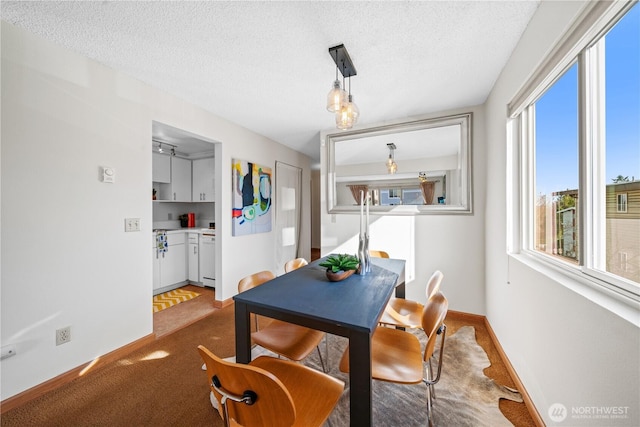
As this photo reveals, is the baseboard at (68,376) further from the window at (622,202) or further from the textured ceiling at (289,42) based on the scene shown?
the window at (622,202)

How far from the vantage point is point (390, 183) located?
3076 mm

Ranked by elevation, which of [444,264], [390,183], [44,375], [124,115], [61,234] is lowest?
[44,375]

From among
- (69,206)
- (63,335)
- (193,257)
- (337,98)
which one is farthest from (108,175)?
(193,257)

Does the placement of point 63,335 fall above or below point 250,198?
below

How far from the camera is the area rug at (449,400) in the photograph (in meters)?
1.37

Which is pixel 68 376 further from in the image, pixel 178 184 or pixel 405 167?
pixel 405 167

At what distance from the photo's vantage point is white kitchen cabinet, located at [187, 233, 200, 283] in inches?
149

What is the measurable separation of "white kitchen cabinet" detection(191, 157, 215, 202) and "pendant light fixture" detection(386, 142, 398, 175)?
307 cm

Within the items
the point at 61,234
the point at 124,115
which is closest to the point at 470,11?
the point at 124,115

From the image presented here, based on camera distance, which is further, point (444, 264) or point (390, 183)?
point (390, 183)

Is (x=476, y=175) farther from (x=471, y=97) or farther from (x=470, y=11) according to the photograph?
(x=470, y=11)

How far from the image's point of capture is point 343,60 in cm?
180

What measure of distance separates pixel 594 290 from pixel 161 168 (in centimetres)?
491

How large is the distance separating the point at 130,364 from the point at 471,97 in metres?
4.00
